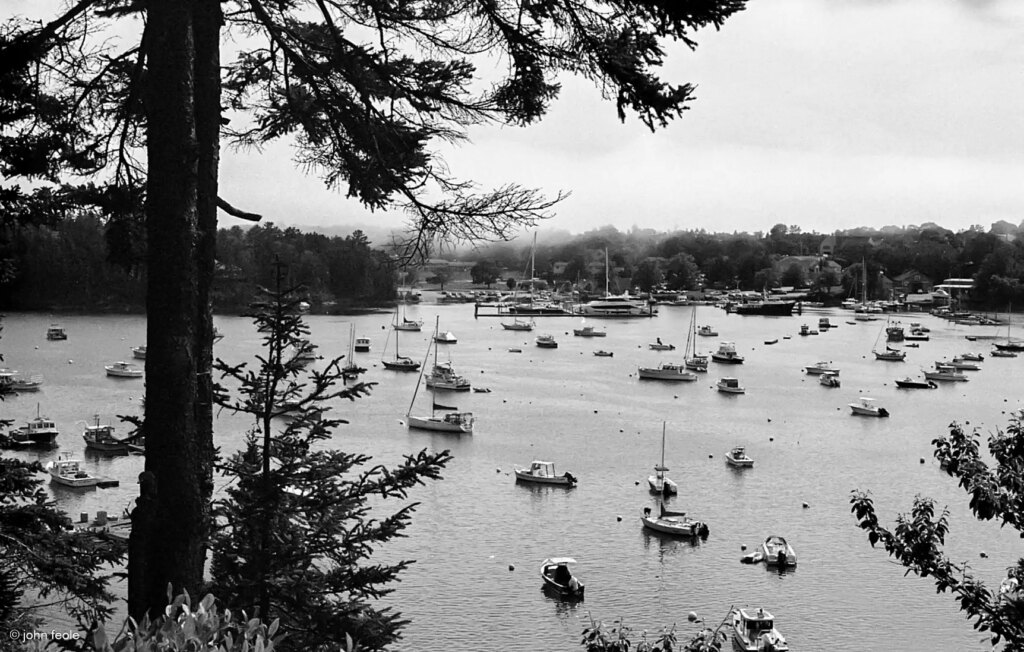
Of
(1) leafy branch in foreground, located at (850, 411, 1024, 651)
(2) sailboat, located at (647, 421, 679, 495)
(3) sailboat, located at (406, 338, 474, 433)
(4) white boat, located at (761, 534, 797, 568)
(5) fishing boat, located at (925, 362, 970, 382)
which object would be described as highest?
(1) leafy branch in foreground, located at (850, 411, 1024, 651)

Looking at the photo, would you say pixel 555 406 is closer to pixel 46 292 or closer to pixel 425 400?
pixel 425 400

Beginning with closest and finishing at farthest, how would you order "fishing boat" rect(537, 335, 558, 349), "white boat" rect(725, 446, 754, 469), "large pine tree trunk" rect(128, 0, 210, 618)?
"large pine tree trunk" rect(128, 0, 210, 618) → "white boat" rect(725, 446, 754, 469) → "fishing boat" rect(537, 335, 558, 349)

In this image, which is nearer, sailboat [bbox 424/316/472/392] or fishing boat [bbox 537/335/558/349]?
sailboat [bbox 424/316/472/392]

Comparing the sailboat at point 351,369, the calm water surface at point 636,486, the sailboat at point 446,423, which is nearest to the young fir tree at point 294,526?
the sailboat at point 351,369

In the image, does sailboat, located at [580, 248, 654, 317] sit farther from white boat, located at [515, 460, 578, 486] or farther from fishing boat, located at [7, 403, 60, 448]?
fishing boat, located at [7, 403, 60, 448]

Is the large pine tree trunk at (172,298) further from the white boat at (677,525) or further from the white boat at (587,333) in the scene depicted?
the white boat at (587,333)

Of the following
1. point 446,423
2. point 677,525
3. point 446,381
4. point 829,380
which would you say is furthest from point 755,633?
point 829,380

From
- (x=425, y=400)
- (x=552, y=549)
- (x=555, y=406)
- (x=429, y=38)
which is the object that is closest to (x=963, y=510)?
(x=552, y=549)

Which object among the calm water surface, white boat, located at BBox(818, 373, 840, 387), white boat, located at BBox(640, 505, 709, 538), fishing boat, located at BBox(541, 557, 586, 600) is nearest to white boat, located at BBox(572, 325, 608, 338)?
the calm water surface
